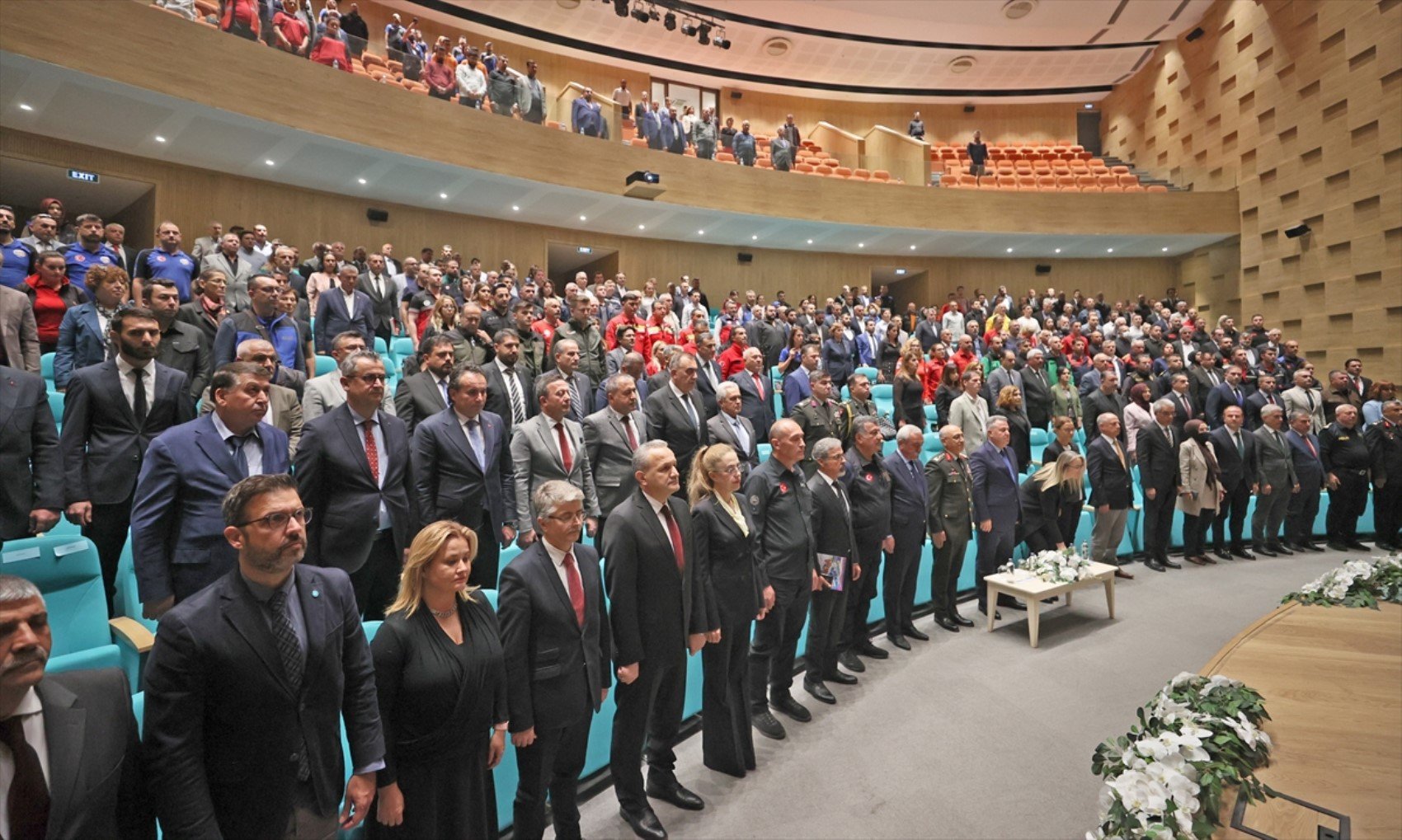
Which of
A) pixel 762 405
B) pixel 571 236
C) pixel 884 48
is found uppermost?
pixel 884 48

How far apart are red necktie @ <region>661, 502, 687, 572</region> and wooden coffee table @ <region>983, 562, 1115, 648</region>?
244cm

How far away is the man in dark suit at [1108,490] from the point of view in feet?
17.7

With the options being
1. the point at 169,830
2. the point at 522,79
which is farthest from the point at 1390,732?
the point at 522,79

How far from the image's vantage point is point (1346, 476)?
21.3 ft

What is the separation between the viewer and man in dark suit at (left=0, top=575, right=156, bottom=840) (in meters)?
1.10

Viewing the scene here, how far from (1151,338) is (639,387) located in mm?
7107

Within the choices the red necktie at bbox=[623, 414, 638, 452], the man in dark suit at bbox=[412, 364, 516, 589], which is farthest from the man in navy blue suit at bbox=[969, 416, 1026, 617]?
the man in dark suit at bbox=[412, 364, 516, 589]

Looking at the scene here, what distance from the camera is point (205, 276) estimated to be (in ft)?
12.5

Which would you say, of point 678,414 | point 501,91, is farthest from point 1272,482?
point 501,91

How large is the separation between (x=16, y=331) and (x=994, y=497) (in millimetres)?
5209

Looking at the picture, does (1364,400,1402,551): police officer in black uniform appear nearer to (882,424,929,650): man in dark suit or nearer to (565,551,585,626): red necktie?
(882,424,929,650): man in dark suit

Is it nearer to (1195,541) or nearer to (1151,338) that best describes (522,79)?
(1151,338)

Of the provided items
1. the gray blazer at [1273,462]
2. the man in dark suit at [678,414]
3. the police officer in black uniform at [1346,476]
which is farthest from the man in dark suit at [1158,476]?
the man in dark suit at [678,414]

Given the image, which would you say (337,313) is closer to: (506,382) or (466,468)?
(506,382)
